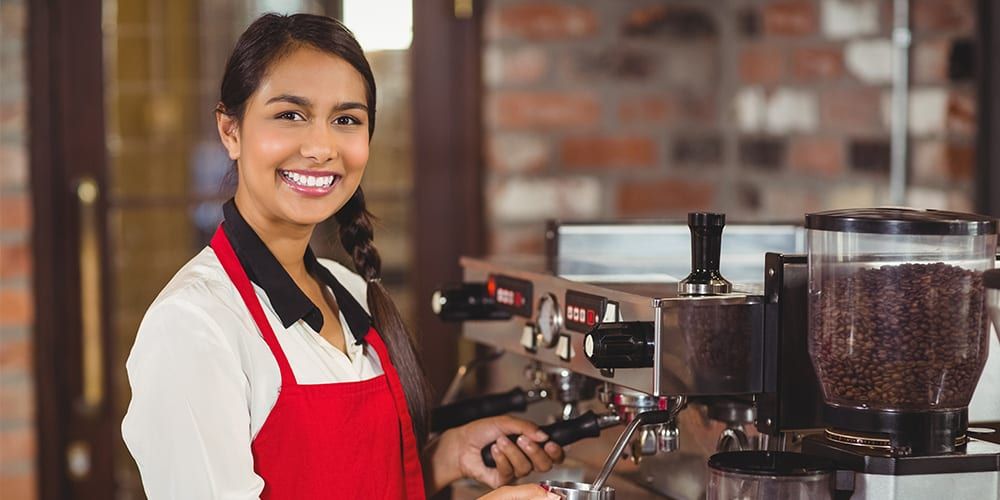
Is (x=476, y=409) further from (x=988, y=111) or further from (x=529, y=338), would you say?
(x=988, y=111)

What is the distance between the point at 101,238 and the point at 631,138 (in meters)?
1.13

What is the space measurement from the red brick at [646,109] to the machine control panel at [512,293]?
121 cm

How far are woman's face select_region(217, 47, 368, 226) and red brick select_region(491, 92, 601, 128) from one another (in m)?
1.35

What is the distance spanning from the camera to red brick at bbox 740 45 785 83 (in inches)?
104

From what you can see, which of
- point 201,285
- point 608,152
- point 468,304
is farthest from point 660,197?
point 201,285

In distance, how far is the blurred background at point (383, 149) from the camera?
9.18 feet

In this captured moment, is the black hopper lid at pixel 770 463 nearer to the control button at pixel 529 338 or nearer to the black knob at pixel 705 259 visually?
the black knob at pixel 705 259

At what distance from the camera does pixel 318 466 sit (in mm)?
1452

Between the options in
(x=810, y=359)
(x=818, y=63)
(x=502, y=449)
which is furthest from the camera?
(x=818, y=63)

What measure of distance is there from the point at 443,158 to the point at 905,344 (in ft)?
5.90

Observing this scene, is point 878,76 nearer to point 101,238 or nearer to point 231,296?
point 231,296

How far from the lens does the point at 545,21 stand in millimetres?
2838

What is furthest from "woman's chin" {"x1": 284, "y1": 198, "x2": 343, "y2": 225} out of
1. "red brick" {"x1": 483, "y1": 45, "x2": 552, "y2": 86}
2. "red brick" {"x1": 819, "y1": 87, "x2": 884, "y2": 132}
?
"red brick" {"x1": 483, "y1": 45, "x2": 552, "y2": 86}

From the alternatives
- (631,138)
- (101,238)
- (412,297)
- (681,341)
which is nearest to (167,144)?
(101,238)
